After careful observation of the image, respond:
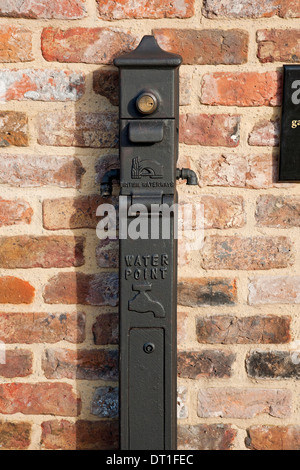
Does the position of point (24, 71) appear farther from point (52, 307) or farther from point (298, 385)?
point (298, 385)

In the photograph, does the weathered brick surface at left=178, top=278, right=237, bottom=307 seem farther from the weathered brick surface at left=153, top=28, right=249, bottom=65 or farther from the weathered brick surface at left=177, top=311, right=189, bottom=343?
the weathered brick surface at left=153, top=28, right=249, bottom=65

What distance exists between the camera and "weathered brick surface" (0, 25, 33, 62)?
1.10 meters

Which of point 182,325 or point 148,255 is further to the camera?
point 182,325

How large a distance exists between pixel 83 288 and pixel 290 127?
660 millimetres

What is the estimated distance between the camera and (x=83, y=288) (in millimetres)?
1166

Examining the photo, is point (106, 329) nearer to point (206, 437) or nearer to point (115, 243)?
point (115, 243)

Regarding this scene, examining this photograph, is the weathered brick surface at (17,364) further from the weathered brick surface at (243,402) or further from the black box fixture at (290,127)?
the black box fixture at (290,127)

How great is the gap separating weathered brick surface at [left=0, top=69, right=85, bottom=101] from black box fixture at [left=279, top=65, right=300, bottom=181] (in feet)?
1.65

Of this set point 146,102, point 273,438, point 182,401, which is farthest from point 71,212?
point 273,438

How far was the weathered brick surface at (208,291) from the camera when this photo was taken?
116 cm

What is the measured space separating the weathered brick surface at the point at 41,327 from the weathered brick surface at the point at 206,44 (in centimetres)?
71

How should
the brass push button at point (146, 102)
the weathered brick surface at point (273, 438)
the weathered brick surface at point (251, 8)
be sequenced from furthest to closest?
1. the weathered brick surface at point (273, 438)
2. the weathered brick surface at point (251, 8)
3. the brass push button at point (146, 102)

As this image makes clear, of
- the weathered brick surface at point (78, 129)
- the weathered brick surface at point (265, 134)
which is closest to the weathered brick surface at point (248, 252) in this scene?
the weathered brick surface at point (265, 134)

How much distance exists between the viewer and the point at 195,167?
3.73ft
